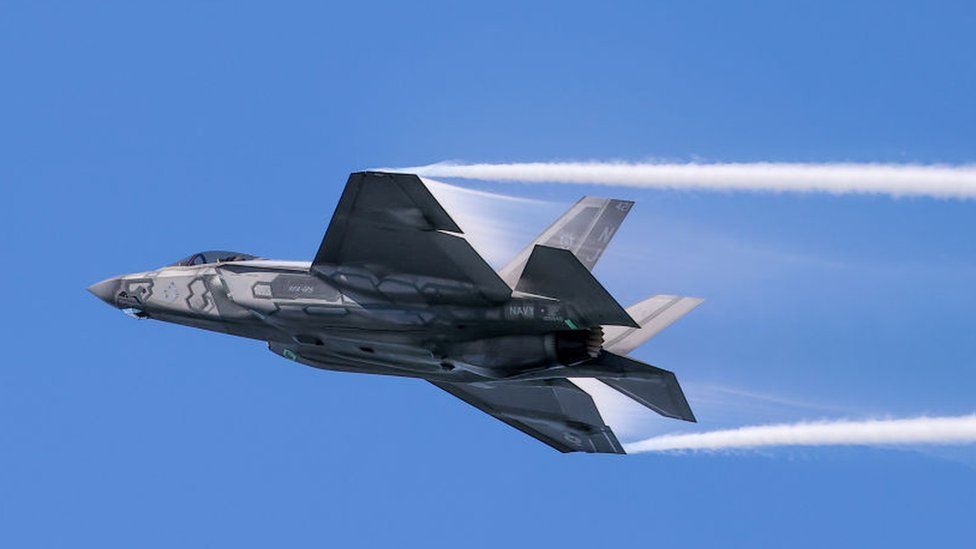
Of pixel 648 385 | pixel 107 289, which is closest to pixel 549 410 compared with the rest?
pixel 648 385

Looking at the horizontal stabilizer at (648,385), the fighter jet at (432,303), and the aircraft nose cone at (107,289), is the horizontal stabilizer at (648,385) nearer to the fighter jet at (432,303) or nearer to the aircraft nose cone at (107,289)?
the fighter jet at (432,303)

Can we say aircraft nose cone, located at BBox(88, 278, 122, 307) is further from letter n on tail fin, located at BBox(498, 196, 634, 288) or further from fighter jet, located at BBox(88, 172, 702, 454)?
letter n on tail fin, located at BBox(498, 196, 634, 288)

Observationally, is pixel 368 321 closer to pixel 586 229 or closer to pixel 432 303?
pixel 432 303

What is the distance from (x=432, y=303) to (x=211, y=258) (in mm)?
5150

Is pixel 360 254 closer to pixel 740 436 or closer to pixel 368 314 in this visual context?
pixel 368 314

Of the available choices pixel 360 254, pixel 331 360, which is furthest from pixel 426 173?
pixel 331 360

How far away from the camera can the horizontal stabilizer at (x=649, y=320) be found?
26.0 meters

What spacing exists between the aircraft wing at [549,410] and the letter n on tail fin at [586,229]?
3110 millimetres

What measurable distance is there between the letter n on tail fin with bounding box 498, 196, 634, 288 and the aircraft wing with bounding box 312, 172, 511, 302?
116 centimetres

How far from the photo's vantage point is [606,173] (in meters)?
25.8

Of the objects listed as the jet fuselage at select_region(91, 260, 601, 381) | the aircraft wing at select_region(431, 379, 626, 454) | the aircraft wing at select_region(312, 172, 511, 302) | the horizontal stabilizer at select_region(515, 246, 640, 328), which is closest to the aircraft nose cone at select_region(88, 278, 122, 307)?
the jet fuselage at select_region(91, 260, 601, 381)

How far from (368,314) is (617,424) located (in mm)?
5741

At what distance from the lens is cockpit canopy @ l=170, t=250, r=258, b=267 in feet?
91.6

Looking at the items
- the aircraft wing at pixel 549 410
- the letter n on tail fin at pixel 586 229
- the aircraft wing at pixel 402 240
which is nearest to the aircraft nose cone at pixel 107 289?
the aircraft wing at pixel 402 240
